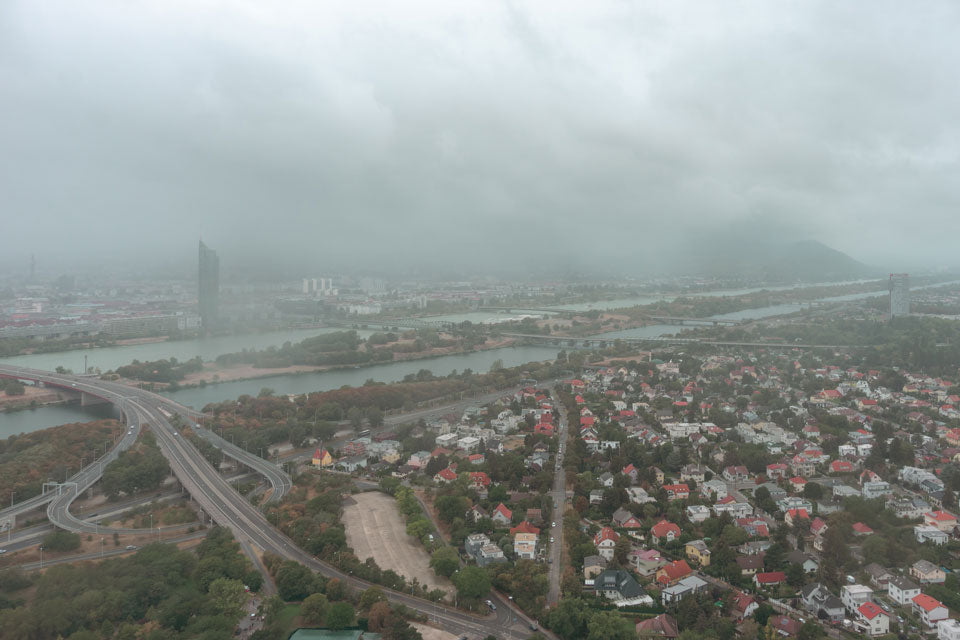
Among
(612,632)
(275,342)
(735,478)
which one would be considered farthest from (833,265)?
(612,632)

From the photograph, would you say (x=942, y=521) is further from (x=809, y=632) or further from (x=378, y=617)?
(x=378, y=617)

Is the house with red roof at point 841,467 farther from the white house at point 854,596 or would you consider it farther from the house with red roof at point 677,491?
the white house at point 854,596

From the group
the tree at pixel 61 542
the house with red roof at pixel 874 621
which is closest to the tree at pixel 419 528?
the tree at pixel 61 542

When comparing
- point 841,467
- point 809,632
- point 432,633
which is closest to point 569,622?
point 432,633

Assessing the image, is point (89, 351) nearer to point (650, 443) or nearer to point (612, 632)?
point (650, 443)

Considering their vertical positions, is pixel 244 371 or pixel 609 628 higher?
pixel 609 628
